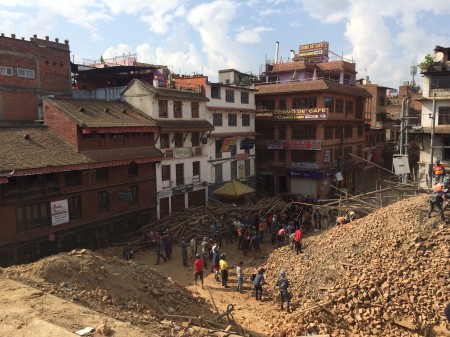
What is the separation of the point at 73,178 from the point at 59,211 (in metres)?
2.44

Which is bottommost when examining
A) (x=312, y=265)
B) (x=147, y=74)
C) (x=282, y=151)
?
(x=312, y=265)

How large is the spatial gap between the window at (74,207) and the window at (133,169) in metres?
4.84

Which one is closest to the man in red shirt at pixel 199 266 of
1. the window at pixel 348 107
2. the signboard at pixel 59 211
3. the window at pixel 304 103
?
the signboard at pixel 59 211

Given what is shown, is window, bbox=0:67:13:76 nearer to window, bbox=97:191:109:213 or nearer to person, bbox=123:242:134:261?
window, bbox=97:191:109:213

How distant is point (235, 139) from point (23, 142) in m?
22.4

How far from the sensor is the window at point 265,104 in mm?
47475

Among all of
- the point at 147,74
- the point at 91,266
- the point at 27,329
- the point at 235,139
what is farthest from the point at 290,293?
the point at 147,74

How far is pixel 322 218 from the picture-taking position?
108ft

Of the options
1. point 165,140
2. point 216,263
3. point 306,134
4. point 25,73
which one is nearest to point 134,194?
point 165,140

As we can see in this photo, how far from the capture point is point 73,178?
2703 centimetres

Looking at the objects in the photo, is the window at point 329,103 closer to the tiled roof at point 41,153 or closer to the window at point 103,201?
the tiled roof at point 41,153

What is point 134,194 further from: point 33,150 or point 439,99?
point 439,99

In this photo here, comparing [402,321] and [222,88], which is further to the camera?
[222,88]

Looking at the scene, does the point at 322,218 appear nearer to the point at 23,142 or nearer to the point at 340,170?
the point at 340,170
